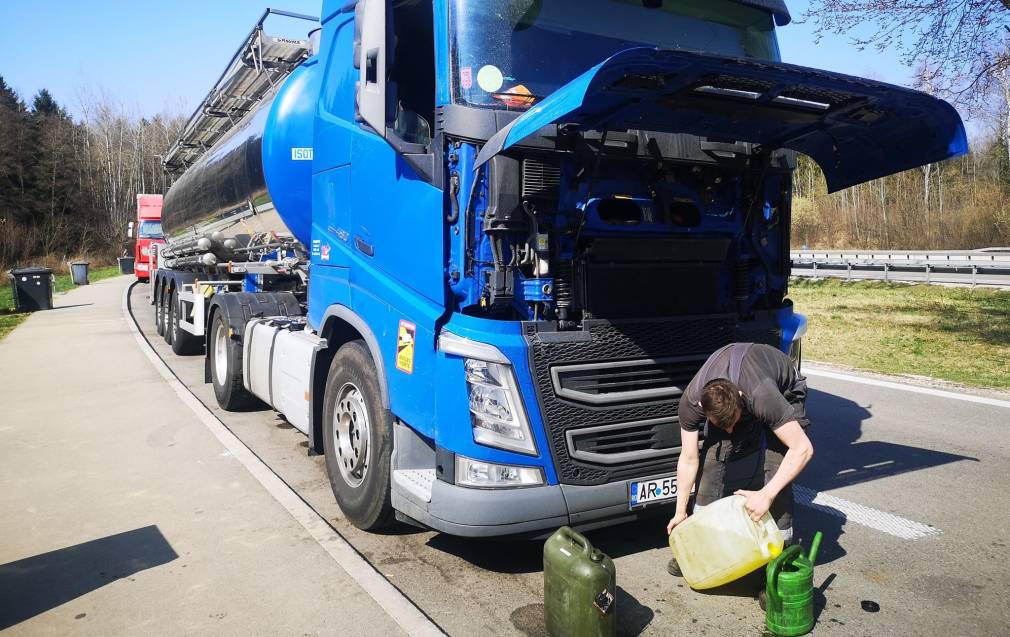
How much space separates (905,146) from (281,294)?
6061 millimetres

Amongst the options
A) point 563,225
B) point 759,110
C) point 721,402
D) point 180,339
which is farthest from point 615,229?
point 180,339

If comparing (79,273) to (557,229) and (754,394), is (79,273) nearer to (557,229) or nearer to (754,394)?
(557,229)

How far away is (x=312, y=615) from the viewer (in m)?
3.60

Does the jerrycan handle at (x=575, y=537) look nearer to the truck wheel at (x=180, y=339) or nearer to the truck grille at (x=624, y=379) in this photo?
the truck grille at (x=624, y=379)

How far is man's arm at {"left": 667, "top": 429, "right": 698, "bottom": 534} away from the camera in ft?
12.1

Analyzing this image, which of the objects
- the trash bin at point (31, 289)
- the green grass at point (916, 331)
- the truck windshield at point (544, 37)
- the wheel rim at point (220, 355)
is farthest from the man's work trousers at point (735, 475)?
the trash bin at point (31, 289)

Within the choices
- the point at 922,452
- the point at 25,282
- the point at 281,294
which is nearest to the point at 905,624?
the point at 922,452

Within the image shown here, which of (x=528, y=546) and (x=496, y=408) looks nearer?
(x=496, y=408)

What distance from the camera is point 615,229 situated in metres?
3.87

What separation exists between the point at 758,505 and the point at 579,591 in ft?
3.16

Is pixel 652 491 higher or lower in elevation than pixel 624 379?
lower

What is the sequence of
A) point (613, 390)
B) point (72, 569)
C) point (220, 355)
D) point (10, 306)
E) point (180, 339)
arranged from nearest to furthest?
point (613, 390), point (72, 569), point (220, 355), point (180, 339), point (10, 306)

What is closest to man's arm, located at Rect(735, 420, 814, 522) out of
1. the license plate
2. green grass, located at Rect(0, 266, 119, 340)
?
the license plate

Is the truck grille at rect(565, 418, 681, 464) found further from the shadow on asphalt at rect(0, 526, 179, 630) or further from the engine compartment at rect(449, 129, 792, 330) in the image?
the shadow on asphalt at rect(0, 526, 179, 630)
